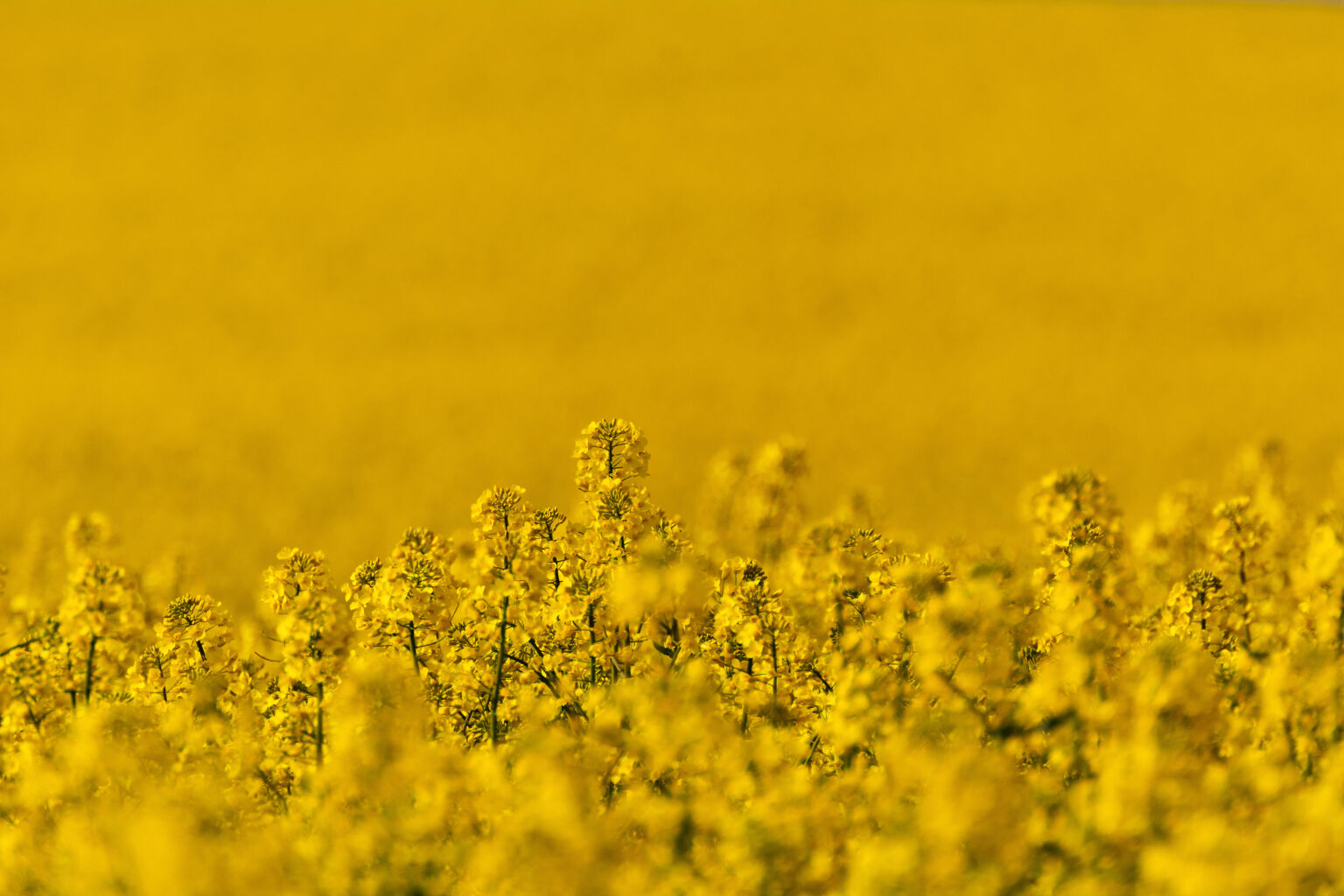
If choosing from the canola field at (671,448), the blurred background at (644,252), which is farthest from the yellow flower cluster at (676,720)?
the blurred background at (644,252)

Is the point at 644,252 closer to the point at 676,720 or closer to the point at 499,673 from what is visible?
the point at 499,673

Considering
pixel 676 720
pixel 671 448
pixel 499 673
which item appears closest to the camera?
pixel 676 720

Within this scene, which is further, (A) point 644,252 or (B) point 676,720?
(A) point 644,252

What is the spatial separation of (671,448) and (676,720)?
9067 millimetres

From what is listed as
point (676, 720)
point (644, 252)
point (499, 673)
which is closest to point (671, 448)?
point (644, 252)

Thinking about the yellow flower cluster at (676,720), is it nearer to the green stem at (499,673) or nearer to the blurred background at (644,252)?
the green stem at (499,673)

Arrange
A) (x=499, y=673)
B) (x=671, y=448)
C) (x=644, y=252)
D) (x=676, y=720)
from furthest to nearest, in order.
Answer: (x=644, y=252)
(x=671, y=448)
(x=499, y=673)
(x=676, y=720)

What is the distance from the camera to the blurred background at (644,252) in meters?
11.8

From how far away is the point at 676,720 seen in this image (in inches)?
112

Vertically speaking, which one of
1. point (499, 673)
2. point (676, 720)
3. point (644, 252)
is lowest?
point (676, 720)

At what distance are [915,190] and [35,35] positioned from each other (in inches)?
731

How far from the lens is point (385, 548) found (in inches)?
364

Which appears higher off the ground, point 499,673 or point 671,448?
point 671,448

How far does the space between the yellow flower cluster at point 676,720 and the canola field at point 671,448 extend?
19 mm
